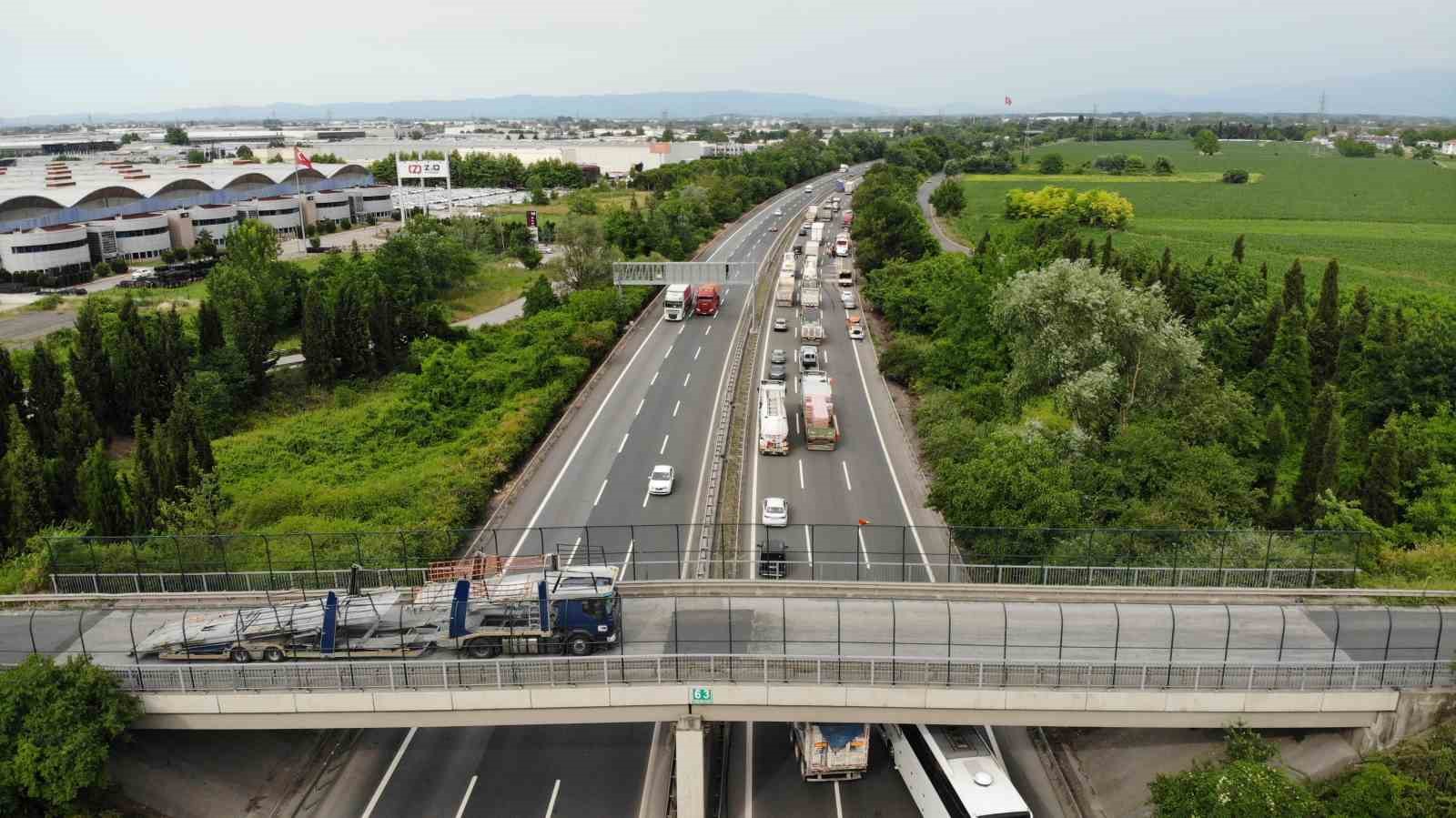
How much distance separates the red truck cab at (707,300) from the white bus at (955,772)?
192 ft

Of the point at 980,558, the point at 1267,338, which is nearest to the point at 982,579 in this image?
the point at 980,558

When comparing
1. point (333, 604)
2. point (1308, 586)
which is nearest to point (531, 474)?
point (333, 604)

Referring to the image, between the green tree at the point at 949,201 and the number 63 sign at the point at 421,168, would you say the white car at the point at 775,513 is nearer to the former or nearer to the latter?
the number 63 sign at the point at 421,168

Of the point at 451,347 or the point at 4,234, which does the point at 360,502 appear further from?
the point at 4,234

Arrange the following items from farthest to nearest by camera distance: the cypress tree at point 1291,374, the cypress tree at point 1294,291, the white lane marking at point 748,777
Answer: the cypress tree at point 1294,291, the cypress tree at point 1291,374, the white lane marking at point 748,777

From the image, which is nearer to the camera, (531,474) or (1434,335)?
(531,474)

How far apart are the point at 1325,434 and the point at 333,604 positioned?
137 feet

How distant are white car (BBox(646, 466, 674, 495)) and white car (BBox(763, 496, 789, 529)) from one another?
5.05 metres

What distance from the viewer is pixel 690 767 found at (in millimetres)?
25484

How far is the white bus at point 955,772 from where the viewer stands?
78.2ft

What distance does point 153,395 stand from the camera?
187 feet

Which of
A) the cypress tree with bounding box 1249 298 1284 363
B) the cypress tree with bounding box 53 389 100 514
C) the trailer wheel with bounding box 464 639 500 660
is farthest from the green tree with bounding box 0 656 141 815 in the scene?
the cypress tree with bounding box 1249 298 1284 363

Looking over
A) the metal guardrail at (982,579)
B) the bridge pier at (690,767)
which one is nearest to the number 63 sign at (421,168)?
the metal guardrail at (982,579)

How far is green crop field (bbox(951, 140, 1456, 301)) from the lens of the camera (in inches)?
3853
